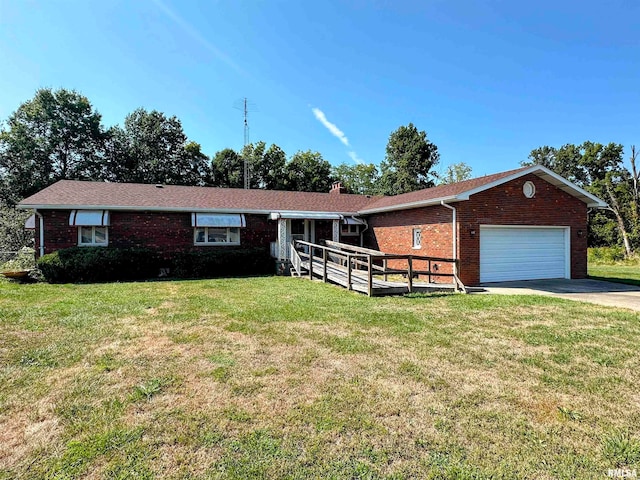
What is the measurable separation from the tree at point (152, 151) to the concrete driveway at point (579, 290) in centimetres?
2991

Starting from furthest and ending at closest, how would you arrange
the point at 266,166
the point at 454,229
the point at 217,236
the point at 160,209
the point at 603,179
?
the point at 603,179
the point at 266,166
the point at 217,236
the point at 160,209
the point at 454,229

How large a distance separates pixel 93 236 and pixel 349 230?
38.8 ft

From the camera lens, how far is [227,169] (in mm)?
34375

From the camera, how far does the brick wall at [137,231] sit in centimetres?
1321

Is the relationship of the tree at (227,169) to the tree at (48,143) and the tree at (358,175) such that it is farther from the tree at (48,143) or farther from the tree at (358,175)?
the tree at (358,175)

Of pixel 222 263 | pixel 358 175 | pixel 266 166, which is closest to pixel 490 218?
pixel 222 263

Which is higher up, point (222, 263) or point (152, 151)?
point (152, 151)

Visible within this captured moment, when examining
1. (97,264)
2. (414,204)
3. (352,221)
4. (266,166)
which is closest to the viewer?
(97,264)

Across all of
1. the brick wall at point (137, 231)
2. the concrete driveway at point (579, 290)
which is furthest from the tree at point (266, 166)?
the concrete driveway at point (579, 290)

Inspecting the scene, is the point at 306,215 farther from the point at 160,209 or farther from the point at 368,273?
the point at 368,273

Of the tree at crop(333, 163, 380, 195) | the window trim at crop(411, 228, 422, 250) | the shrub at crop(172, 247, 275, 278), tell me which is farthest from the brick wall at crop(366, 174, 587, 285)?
the tree at crop(333, 163, 380, 195)

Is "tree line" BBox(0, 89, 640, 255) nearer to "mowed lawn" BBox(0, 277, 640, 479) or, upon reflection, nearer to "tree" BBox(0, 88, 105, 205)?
"tree" BBox(0, 88, 105, 205)

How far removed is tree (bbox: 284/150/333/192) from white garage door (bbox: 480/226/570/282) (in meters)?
25.0

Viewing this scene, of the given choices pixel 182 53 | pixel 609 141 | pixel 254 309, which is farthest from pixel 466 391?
pixel 609 141
